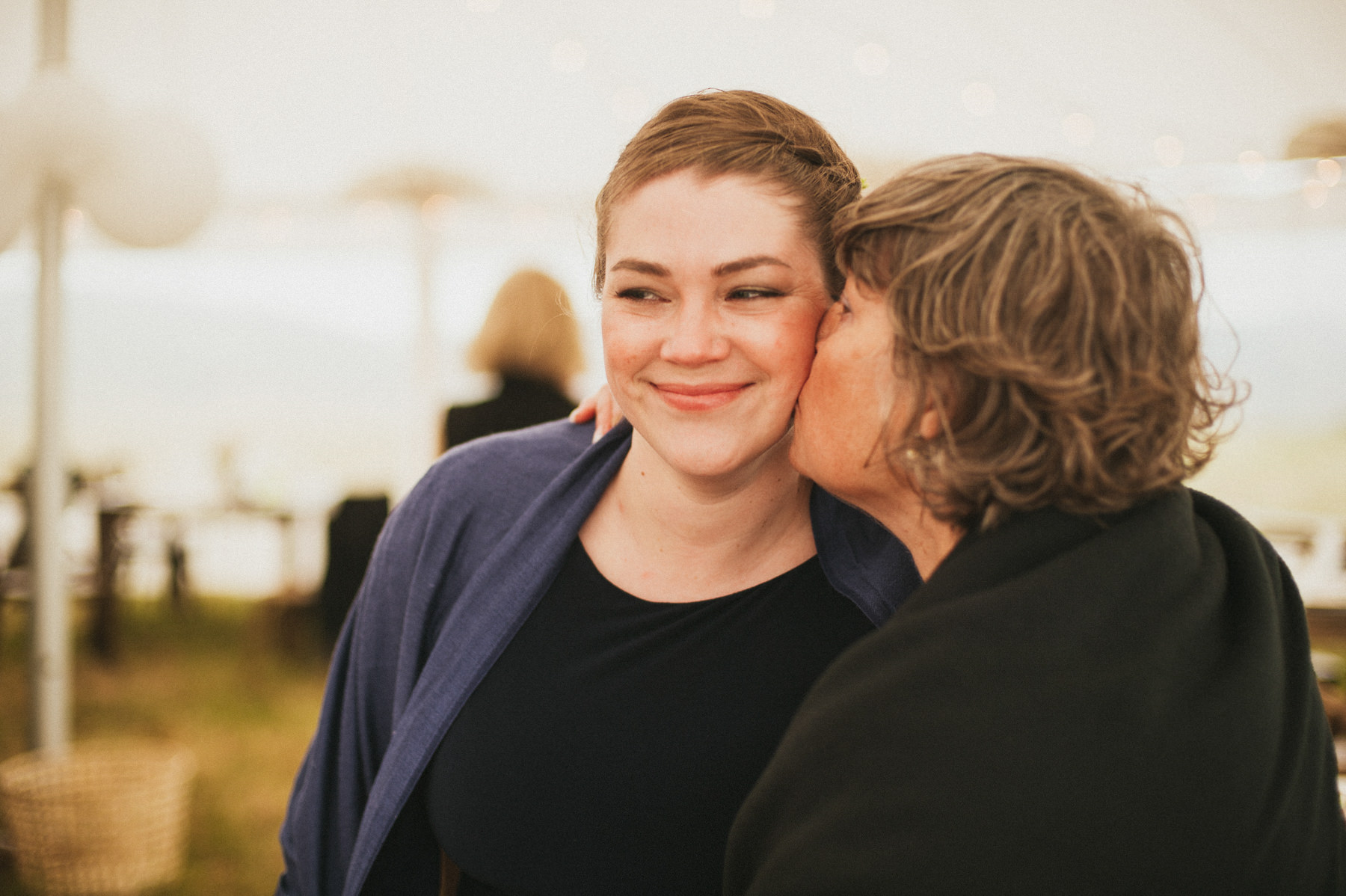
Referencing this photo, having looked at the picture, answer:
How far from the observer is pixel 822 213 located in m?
1.16

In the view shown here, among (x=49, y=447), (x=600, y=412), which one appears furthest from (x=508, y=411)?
(x=600, y=412)

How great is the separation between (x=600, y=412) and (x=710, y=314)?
43 centimetres

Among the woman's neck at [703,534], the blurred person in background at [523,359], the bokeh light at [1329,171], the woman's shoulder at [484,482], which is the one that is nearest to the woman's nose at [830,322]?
the woman's neck at [703,534]

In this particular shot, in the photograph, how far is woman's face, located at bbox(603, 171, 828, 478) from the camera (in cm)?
109

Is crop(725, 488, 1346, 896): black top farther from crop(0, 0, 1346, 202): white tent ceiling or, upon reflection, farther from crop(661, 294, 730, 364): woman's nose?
crop(0, 0, 1346, 202): white tent ceiling

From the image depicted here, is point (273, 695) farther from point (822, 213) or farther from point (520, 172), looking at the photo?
point (822, 213)

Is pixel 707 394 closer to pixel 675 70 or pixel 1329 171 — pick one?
pixel 675 70

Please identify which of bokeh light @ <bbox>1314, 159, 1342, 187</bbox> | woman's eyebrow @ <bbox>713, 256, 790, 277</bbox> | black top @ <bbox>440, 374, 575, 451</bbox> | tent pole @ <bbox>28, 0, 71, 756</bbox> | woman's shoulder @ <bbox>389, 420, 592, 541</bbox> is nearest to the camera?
woman's eyebrow @ <bbox>713, 256, 790, 277</bbox>

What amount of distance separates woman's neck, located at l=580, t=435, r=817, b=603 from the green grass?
7.67ft

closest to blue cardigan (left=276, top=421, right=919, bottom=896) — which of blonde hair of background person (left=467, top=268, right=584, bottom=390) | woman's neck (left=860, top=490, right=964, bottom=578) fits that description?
woman's neck (left=860, top=490, right=964, bottom=578)

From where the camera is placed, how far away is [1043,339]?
0.88m

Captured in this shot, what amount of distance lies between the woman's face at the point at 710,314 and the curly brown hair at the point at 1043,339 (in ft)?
0.56

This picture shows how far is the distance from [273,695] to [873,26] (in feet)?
13.9

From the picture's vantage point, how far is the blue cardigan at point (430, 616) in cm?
121
